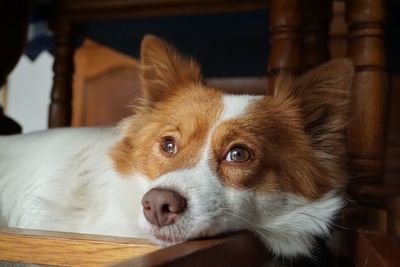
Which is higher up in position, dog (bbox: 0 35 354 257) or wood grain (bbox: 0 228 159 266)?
dog (bbox: 0 35 354 257)

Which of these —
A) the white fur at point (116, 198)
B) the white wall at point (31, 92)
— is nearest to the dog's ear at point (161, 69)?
the white fur at point (116, 198)

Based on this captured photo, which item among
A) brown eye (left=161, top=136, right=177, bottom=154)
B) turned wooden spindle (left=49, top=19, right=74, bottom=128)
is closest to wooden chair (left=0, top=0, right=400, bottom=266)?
turned wooden spindle (left=49, top=19, right=74, bottom=128)

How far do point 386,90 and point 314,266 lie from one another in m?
0.42

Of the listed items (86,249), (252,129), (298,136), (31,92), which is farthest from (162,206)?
(31,92)

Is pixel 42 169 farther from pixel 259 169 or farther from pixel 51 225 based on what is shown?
pixel 259 169

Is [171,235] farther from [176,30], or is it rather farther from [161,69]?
[176,30]

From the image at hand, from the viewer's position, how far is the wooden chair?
77 centimetres

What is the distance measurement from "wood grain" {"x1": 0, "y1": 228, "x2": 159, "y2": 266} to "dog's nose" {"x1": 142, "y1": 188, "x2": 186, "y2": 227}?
86 mm

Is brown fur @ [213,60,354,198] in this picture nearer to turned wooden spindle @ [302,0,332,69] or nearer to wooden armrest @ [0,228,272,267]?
wooden armrest @ [0,228,272,267]

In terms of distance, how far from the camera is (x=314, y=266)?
1112mm

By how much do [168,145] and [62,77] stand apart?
3.44 ft

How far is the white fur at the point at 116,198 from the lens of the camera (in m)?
0.91

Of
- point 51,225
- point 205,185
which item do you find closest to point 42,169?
point 51,225

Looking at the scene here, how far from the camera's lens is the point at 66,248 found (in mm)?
779
